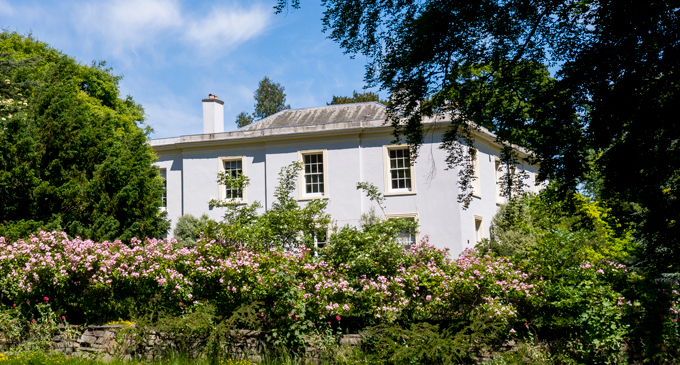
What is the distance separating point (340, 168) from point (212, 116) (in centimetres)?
688

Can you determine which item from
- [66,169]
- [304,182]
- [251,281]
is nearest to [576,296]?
[251,281]

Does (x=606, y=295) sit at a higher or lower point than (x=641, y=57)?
lower

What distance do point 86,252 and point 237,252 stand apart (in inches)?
105

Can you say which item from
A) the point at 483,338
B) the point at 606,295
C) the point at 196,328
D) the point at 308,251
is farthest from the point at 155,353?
the point at 606,295

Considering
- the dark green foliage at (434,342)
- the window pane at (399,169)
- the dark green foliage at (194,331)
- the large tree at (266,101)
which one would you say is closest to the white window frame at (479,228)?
the window pane at (399,169)

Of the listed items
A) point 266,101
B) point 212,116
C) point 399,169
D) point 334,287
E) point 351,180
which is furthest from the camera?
point 266,101

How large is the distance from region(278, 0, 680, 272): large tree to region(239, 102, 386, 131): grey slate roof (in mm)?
15023

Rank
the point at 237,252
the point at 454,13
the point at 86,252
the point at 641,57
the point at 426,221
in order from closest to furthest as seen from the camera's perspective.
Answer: the point at 641,57 < the point at 454,13 < the point at 237,252 < the point at 86,252 < the point at 426,221

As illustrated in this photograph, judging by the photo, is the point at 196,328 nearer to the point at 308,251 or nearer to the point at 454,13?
the point at 308,251

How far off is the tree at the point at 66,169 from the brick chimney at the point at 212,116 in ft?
32.9

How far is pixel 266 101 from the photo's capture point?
163ft

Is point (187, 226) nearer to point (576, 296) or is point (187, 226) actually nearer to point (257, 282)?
point (257, 282)

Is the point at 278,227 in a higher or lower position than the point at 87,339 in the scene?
higher

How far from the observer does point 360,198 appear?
69.9 ft
